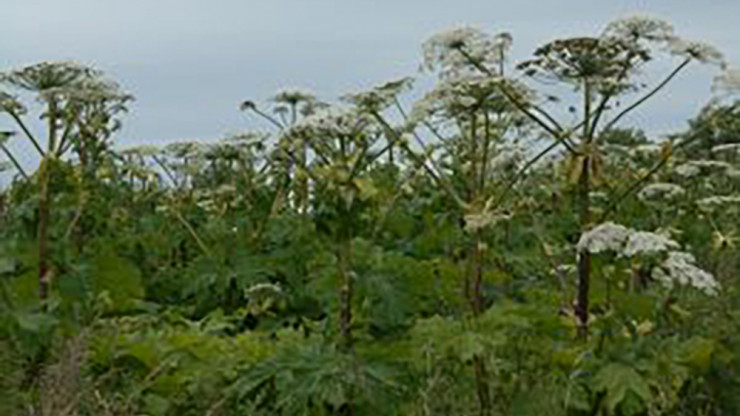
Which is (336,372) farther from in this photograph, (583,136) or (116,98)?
(116,98)

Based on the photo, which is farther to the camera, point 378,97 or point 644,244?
point 378,97

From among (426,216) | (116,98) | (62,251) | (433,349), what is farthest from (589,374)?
(426,216)

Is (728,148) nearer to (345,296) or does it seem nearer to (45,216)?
(345,296)

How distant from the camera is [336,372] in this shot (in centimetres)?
540

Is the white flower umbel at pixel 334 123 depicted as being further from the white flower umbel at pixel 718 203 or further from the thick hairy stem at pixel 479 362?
the white flower umbel at pixel 718 203

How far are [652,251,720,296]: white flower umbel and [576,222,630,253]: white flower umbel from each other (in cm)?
23

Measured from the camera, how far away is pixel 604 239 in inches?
212

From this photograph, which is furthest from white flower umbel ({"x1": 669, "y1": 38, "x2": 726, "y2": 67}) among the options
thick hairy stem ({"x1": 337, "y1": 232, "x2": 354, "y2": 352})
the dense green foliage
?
thick hairy stem ({"x1": 337, "y1": 232, "x2": 354, "y2": 352})

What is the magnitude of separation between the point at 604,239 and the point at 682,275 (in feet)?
1.14

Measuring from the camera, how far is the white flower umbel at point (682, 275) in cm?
534

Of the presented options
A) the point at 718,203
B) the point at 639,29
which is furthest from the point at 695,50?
the point at 718,203

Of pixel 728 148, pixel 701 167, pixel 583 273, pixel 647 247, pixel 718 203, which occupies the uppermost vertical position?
pixel 728 148

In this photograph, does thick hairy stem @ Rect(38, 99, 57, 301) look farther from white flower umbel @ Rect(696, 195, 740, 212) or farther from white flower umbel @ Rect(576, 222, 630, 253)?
white flower umbel @ Rect(696, 195, 740, 212)

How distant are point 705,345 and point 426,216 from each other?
4125mm
